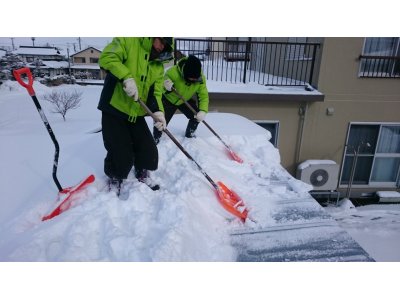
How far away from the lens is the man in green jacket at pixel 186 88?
2561mm

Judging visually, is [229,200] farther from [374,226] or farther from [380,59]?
[380,59]

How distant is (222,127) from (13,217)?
2.40 metres

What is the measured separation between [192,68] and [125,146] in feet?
3.90

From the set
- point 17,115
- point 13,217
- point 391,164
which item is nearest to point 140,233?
point 13,217

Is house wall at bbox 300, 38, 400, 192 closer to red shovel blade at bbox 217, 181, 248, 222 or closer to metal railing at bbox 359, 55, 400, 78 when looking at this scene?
metal railing at bbox 359, 55, 400, 78

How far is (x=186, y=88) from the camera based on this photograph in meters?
2.75

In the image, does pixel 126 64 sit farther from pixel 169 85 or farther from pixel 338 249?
pixel 338 249

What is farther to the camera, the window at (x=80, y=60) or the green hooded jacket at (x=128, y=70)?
the window at (x=80, y=60)

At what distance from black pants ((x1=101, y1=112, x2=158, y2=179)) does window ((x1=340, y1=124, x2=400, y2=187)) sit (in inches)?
165

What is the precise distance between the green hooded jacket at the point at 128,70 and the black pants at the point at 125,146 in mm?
78

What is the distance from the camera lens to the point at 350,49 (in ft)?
14.2

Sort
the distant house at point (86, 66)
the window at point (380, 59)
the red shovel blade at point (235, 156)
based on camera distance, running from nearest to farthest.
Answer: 1. the distant house at point (86, 66)
2. the red shovel blade at point (235, 156)
3. the window at point (380, 59)

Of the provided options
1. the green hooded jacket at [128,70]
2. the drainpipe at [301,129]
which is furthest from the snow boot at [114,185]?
the drainpipe at [301,129]

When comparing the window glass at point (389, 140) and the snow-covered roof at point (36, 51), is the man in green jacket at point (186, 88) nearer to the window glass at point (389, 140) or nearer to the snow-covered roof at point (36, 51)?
the snow-covered roof at point (36, 51)
